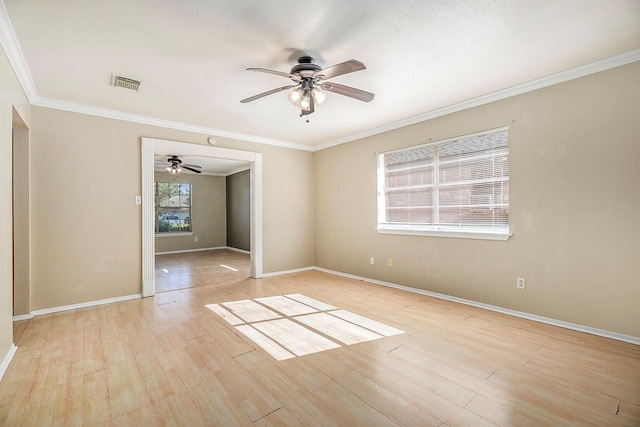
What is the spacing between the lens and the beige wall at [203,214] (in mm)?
8844

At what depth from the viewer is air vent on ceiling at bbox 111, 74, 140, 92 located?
9.69 ft

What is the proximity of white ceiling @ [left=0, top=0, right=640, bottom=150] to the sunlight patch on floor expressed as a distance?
257cm

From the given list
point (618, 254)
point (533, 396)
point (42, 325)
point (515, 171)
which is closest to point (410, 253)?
point (515, 171)

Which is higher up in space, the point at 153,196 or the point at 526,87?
the point at 526,87

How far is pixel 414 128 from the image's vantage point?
4.34m

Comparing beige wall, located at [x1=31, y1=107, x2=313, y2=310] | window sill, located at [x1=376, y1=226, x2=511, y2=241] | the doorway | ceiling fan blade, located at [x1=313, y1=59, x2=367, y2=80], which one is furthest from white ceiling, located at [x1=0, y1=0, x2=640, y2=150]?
window sill, located at [x1=376, y1=226, x2=511, y2=241]

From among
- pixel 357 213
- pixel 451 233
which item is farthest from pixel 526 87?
pixel 357 213

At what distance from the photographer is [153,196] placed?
13.6 ft

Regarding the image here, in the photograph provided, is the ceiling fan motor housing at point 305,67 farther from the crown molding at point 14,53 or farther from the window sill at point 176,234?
the window sill at point 176,234

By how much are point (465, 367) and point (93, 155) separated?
15.8 ft

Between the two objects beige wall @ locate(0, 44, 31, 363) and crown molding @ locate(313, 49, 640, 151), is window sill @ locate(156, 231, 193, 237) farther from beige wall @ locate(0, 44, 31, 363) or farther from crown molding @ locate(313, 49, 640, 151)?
crown molding @ locate(313, 49, 640, 151)

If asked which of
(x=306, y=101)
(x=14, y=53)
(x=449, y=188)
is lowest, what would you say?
(x=449, y=188)

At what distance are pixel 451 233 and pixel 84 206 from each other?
482 cm

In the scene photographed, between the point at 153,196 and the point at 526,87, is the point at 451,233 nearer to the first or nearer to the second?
the point at 526,87
